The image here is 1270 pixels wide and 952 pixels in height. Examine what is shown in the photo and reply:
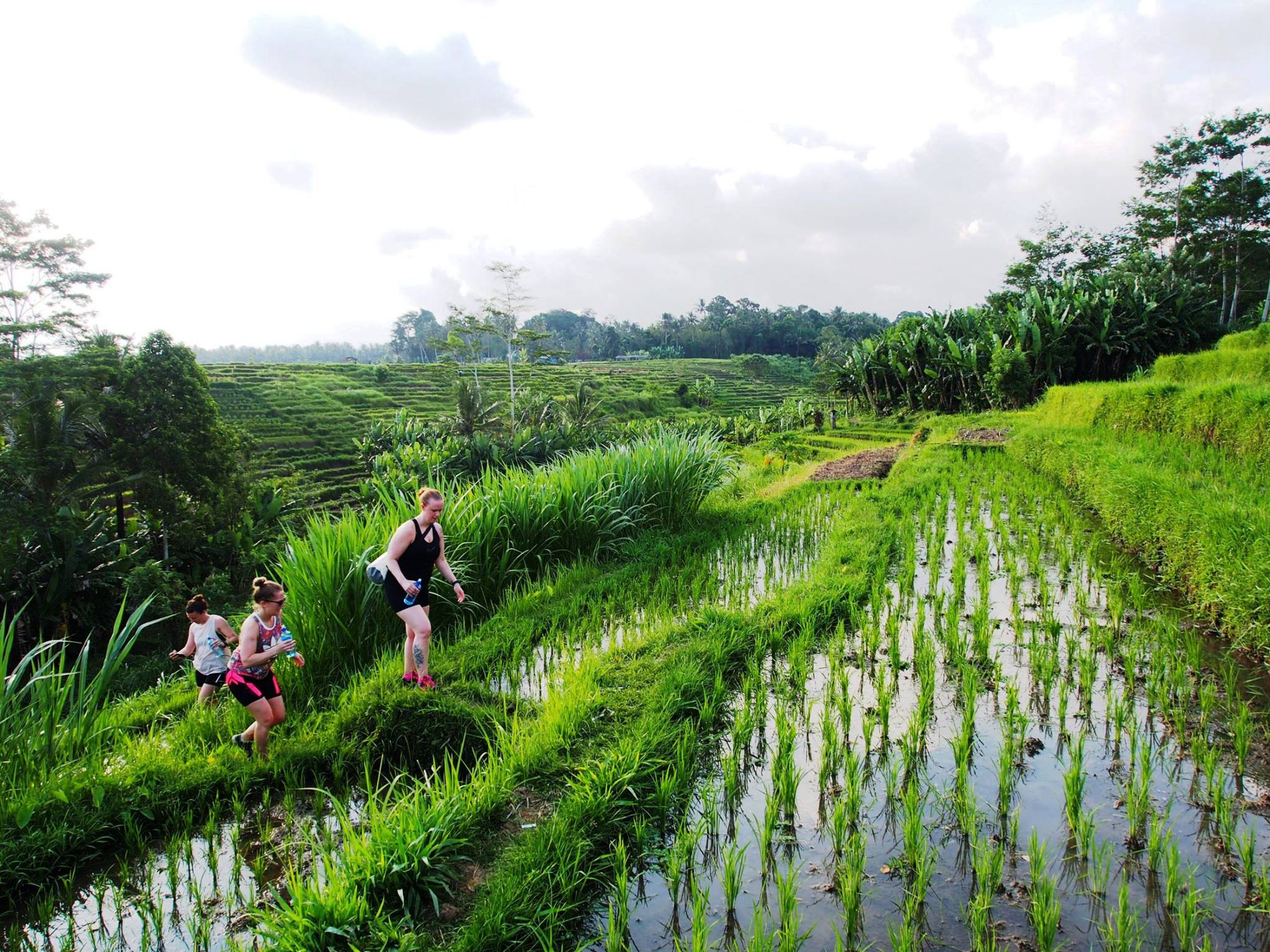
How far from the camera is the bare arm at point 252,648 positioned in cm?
363

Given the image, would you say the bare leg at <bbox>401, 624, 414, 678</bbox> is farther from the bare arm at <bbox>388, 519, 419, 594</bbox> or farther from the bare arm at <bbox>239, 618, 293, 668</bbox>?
the bare arm at <bbox>239, 618, 293, 668</bbox>

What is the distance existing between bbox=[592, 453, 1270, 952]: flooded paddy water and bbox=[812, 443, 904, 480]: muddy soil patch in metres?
7.56

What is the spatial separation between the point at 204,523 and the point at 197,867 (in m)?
16.6

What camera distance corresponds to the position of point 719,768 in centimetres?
344

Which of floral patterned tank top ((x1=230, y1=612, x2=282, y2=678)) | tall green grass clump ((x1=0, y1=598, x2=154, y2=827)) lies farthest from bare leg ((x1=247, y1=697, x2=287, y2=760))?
tall green grass clump ((x1=0, y1=598, x2=154, y2=827))

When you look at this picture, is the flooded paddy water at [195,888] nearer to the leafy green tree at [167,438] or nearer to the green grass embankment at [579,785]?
the green grass embankment at [579,785]

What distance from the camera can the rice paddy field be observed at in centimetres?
242

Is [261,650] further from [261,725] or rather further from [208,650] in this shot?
[208,650]

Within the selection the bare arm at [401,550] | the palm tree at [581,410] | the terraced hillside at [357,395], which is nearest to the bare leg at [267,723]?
the bare arm at [401,550]

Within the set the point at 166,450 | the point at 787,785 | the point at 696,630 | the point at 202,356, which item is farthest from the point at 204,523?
the point at 202,356

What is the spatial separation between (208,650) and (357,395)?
1769 inches

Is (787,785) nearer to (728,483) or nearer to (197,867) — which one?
(197,867)

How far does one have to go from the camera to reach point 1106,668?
163 inches

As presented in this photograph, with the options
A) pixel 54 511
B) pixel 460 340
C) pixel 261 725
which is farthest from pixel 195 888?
pixel 460 340
